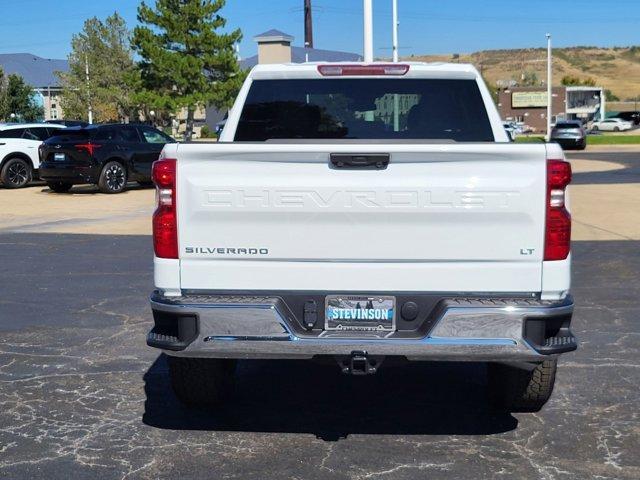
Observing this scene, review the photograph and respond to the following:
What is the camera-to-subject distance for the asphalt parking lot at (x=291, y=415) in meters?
5.04

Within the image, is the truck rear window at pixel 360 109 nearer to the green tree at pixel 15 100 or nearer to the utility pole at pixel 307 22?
the utility pole at pixel 307 22

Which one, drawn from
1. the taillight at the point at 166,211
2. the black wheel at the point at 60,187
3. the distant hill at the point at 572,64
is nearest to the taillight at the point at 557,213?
the taillight at the point at 166,211

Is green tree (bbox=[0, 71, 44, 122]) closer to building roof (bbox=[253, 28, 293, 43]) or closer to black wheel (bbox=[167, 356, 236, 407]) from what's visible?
building roof (bbox=[253, 28, 293, 43])

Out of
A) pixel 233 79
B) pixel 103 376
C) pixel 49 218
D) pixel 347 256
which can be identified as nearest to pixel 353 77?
pixel 347 256

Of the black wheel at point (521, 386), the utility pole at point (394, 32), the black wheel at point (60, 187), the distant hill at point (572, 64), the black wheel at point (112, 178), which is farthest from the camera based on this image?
the distant hill at point (572, 64)

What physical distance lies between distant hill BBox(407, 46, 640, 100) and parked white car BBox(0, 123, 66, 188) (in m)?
140

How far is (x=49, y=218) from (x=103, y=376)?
11557 millimetres

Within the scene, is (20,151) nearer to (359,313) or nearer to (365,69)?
(365,69)

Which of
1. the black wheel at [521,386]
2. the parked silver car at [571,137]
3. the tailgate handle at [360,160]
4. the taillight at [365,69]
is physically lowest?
the parked silver car at [571,137]

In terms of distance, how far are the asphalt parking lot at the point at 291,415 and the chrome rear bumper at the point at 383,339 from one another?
25.3 inches

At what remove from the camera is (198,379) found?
5.76m

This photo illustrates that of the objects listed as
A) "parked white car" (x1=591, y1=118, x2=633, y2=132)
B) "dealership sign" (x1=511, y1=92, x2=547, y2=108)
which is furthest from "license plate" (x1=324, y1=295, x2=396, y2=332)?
"dealership sign" (x1=511, y1=92, x2=547, y2=108)

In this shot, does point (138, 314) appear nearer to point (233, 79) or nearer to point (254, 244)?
point (254, 244)

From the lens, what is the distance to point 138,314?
889 centimetres
